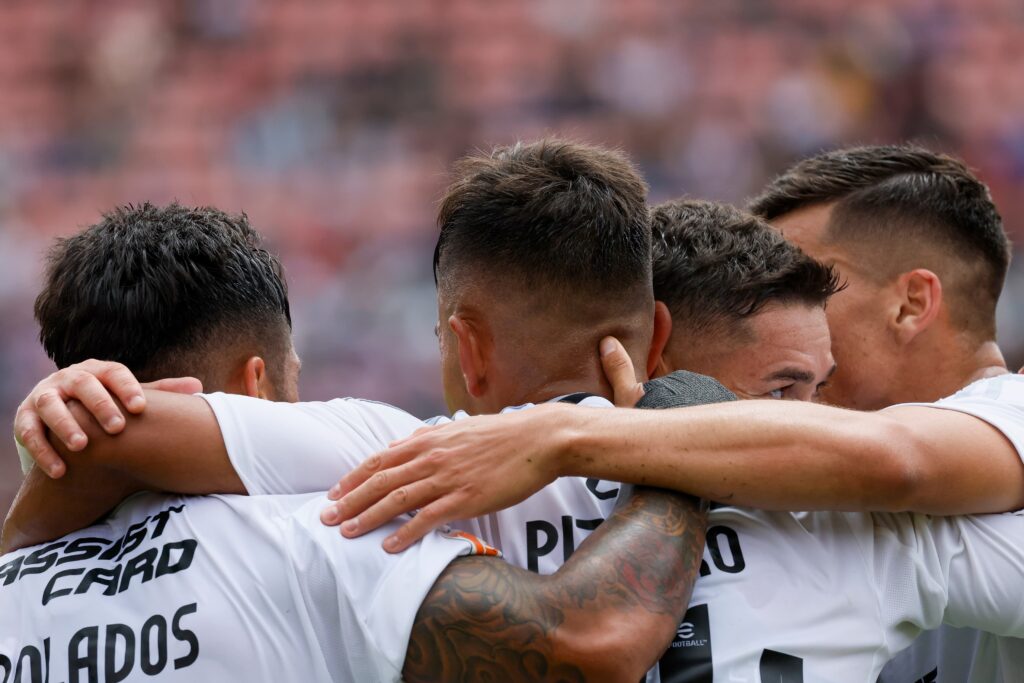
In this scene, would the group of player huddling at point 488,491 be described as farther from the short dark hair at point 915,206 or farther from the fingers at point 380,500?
the short dark hair at point 915,206

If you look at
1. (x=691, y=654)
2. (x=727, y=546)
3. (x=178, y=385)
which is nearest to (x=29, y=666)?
(x=178, y=385)

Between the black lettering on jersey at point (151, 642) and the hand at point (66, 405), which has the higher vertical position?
the hand at point (66, 405)

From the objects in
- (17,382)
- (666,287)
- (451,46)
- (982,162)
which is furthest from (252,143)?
(666,287)

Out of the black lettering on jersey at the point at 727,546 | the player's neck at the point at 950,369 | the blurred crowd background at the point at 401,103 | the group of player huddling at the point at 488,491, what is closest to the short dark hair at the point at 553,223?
the group of player huddling at the point at 488,491

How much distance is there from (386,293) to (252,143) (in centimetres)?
265

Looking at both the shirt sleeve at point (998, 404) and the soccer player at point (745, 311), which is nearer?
the shirt sleeve at point (998, 404)

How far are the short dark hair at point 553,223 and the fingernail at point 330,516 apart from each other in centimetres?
68

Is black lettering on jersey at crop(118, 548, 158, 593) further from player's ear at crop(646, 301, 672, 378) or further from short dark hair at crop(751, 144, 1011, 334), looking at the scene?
Result: short dark hair at crop(751, 144, 1011, 334)

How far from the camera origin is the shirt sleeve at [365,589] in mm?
2047

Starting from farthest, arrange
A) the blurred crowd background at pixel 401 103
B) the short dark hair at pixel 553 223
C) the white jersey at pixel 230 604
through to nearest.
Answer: the blurred crowd background at pixel 401 103, the short dark hair at pixel 553 223, the white jersey at pixel 230 604

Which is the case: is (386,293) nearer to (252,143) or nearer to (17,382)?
(252,143)

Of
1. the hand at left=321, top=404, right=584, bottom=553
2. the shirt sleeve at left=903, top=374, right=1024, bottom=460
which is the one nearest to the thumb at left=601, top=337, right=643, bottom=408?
the hand at left=321, top=404, right=584, bottom=553

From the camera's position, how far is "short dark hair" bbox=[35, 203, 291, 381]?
2578mm

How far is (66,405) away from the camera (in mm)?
2283
